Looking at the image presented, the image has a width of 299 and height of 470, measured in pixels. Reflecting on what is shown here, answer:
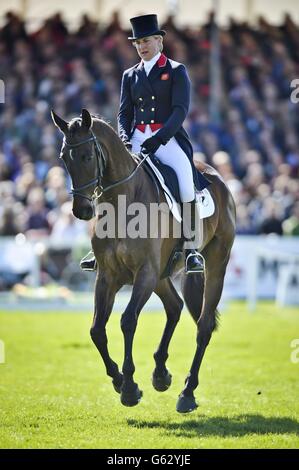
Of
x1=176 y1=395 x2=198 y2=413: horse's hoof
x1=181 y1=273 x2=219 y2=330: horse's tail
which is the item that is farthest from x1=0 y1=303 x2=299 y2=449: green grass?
x1=181 y1=273 x2=219 y2=330: horse's tail

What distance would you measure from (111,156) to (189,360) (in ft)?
14.2

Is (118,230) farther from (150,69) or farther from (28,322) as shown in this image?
(28,322)

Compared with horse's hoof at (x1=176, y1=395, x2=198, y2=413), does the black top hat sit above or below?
above

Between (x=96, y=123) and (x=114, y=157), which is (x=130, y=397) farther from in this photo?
(x=96, y=123)

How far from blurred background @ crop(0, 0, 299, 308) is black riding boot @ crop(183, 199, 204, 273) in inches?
320

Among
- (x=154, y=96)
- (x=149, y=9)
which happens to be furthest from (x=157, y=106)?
(x=149, y=9)

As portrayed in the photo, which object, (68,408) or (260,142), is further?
(260,142)

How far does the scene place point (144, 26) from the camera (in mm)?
8180

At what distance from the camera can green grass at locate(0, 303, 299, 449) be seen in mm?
6996

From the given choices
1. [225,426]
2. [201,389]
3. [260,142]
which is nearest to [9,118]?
[260,142]

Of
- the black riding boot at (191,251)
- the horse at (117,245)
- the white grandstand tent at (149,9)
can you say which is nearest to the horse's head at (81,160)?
the horse at (117,245)

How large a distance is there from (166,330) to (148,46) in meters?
2.57

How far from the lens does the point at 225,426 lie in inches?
294

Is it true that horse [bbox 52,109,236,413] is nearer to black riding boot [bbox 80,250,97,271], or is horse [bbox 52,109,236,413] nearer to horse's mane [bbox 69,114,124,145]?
horse's mane [bbox 69,114,124,145]
